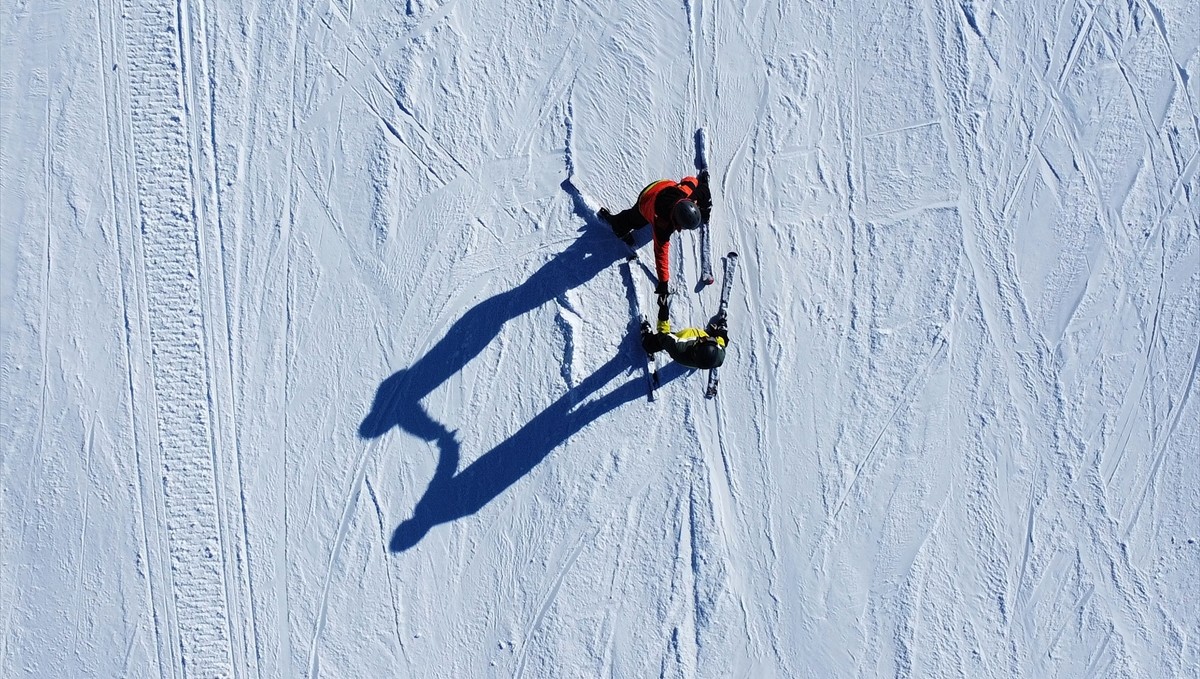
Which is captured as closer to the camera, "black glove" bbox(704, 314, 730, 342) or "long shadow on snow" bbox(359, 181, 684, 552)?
"black glove" bbox(704, 314, 730, 342)

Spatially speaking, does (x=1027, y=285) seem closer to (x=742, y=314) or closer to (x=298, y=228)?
(x=742, y=314)

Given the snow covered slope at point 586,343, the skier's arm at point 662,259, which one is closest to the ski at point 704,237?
the snow covered slope at point 586,343

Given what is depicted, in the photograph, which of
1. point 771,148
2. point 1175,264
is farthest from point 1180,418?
point 771,148

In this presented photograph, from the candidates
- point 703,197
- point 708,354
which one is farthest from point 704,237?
point 708,354

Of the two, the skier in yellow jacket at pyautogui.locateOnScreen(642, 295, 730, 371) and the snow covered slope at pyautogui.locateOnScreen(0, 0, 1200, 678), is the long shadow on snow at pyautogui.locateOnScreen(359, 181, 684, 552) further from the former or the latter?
the skier in yellow jacket at pyautogui.locateOnScreen(642, 295, 730, 371)

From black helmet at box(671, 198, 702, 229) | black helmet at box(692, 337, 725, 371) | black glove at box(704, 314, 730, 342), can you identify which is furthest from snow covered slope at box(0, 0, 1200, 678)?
black helmet at box(671, 198, 702, 229)
